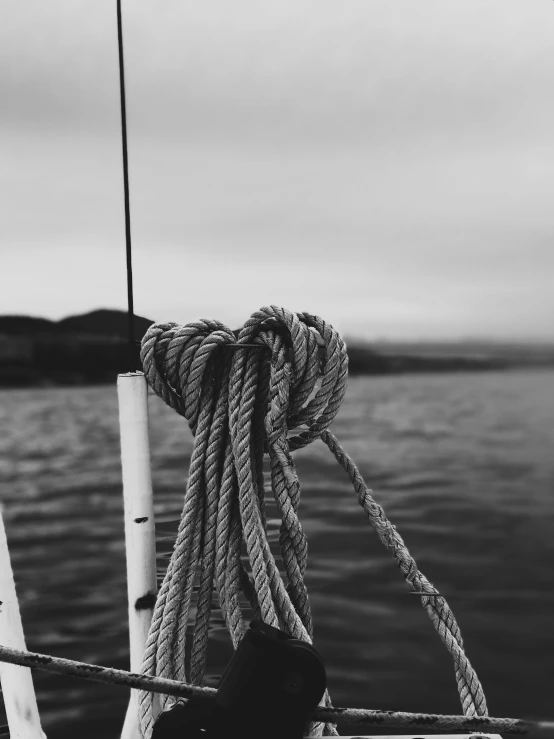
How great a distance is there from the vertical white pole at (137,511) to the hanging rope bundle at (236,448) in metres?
0.07

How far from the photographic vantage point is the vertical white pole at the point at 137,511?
1.65m

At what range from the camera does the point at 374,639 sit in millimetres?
4125

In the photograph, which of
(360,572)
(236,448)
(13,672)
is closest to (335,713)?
(236,448)

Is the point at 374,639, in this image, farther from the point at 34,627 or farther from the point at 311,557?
the point at 34,627

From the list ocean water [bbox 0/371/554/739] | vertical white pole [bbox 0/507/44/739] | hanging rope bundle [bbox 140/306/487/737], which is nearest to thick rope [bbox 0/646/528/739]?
hanging rope bundle [bbox 140/306/487/737]

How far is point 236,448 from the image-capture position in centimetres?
161

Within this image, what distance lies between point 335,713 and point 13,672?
1.06 meters

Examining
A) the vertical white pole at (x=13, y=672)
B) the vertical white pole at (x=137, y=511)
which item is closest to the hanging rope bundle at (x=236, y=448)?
the vertical white pole at (x=137, y=511)

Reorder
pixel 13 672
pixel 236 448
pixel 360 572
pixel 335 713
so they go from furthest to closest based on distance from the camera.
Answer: pixel 360 572 < pixel 13 672 < pixel 236 448 < pixel 335 713

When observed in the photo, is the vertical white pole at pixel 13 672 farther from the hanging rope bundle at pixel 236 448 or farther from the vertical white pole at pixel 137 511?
the hanging rope bundle at pixel 236 448

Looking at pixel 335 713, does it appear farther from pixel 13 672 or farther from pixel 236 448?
pixel 13 672

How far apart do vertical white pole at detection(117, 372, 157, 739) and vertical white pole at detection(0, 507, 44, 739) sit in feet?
0.91

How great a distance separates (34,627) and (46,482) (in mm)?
4176

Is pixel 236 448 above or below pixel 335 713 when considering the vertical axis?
above
